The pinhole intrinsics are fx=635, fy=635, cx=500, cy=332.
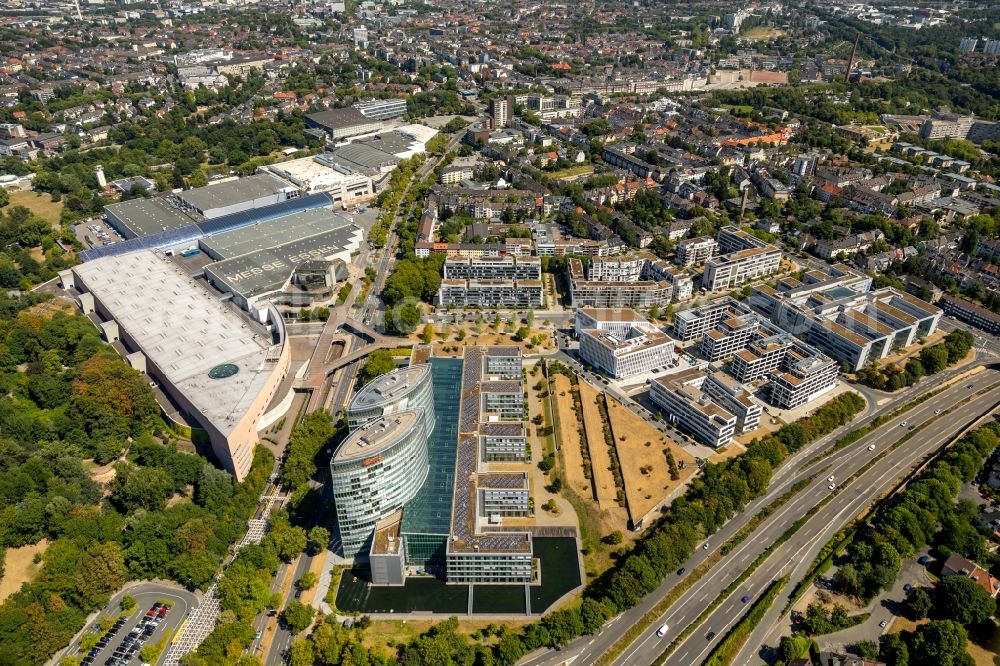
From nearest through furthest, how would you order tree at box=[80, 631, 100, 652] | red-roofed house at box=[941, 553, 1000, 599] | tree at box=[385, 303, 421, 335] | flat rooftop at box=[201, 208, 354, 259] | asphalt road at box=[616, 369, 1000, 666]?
tree at box=[80, 631, 100, 652], asphalt road at box=[616, 369, 1000, 666], red-roofed house at box=[941, 553, 1000, 599], tree at box=[385, 303, 421, 335], flat rooftop at box=[201, 208, 354, 259]

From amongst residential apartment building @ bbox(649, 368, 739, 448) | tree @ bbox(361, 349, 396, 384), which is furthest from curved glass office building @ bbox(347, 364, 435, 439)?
residential apartment building @ bbox(649, 368, 739, 448)

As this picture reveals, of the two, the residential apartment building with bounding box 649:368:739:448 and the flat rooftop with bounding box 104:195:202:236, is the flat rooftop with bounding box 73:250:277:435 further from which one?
the residential apartment building with bounding box 649:368:739:448

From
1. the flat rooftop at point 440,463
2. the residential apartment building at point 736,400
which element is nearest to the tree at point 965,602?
the residential apartment building at point 736,400

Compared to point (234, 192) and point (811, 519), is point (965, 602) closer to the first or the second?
point (811, 519)

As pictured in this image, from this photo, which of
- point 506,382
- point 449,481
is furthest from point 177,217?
point 449,481

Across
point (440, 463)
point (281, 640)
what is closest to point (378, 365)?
point (440, 463)

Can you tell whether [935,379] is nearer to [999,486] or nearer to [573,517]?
[999,486]
